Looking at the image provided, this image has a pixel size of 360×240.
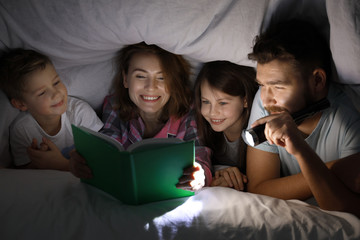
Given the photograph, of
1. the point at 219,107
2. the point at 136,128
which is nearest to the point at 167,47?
the point at 219,107

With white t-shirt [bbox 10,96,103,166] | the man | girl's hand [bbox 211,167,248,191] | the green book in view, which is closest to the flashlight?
the man

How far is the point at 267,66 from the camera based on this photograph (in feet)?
3.27

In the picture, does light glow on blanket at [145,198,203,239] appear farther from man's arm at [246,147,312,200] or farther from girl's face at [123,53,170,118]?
girl's face at [123,53,170,118]

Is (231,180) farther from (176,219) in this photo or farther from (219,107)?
(176,219)

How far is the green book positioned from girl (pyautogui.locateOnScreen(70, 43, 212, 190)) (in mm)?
257

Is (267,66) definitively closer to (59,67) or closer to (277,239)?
(277,239)

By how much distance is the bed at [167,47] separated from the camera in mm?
831

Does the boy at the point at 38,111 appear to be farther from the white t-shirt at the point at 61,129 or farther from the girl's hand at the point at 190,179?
the girl's hand at the point at 190,179

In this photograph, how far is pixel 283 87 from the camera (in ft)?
3.21

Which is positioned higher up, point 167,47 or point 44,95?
point 167,47

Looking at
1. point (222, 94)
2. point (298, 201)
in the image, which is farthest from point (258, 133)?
point (222, 94)

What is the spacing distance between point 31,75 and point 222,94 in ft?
2.30

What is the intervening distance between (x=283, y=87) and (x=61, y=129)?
2.87 feet

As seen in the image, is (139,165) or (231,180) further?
(231,180)
